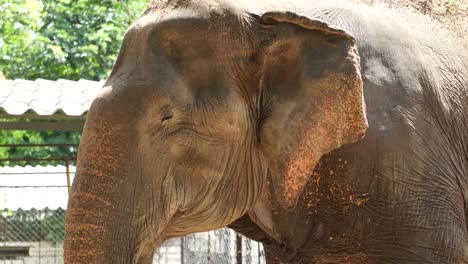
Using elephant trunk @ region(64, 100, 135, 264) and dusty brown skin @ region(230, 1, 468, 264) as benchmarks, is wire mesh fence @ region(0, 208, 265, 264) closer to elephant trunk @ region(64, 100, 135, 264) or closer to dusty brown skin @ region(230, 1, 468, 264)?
dusty brown skin @ region(230, 1, 468, 264)

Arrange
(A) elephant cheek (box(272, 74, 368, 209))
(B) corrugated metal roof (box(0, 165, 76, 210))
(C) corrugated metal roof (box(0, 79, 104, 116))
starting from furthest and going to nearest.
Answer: (B) corrugated metal roof (box(0, 165, 76, 210)) < (C) corrugated metal roof (box(0, 79, 104, 116)) < (A) elephant cheek (box(272, 74, 368, 209))

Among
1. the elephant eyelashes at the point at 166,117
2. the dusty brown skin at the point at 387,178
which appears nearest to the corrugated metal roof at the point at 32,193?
the dusty brown skin at the point at 387,178

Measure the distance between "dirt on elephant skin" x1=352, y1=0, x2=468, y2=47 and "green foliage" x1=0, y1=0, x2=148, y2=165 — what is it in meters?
14.7

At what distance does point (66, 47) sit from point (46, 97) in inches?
468

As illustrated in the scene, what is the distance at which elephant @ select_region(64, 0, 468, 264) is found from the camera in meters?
3.82

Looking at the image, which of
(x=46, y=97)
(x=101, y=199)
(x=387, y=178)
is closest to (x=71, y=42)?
(x=46, y=97)

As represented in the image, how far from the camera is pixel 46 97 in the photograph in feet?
29.9

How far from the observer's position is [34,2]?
642 inches

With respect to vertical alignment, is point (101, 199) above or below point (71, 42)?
below

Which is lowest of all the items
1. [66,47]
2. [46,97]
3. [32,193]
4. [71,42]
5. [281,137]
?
[32,193]

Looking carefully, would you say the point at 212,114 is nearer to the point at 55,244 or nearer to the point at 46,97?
the point at 46,97

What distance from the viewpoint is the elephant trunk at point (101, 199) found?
3.64 m

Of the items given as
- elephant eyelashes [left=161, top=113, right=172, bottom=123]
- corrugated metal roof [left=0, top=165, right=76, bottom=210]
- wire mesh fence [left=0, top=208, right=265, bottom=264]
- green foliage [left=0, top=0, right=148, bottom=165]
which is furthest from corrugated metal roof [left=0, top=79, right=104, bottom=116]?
green foliage [left=0, top=0, right=148, bottom=165]

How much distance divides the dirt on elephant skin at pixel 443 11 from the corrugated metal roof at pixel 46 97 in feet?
13.1
